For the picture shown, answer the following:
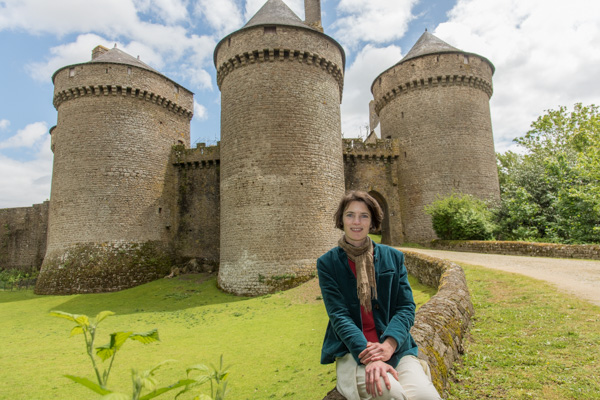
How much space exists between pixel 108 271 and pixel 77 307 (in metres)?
2.39

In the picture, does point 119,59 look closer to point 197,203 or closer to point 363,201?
point 197,203

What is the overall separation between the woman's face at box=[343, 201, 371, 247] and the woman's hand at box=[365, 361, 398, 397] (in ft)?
2.94

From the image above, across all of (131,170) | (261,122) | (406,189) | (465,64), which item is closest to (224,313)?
(261,122)

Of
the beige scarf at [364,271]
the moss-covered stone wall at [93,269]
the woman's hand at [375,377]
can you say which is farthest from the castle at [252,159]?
the woman's hand at [375,377]

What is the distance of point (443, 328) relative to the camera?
14.8 ft

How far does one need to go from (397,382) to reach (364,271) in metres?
0.78

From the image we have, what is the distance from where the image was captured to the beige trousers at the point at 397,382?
8.14ft

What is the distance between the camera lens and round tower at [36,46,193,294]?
52.5 ft

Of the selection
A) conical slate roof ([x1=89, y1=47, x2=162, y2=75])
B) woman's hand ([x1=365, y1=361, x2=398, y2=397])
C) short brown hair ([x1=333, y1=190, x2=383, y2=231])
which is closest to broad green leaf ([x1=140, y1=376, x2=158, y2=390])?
woman's hand ([x1=365, y1=361, x2=398, y2=397])

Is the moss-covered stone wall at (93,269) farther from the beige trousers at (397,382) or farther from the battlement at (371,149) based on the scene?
the beige trousers at (397,382)

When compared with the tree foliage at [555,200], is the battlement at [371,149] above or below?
above

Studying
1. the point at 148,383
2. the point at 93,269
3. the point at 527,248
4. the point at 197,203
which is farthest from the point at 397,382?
the point at 197,203

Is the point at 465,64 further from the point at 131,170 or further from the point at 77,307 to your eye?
the point at 77,307

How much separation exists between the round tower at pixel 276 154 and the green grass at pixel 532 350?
7670 millimetres
